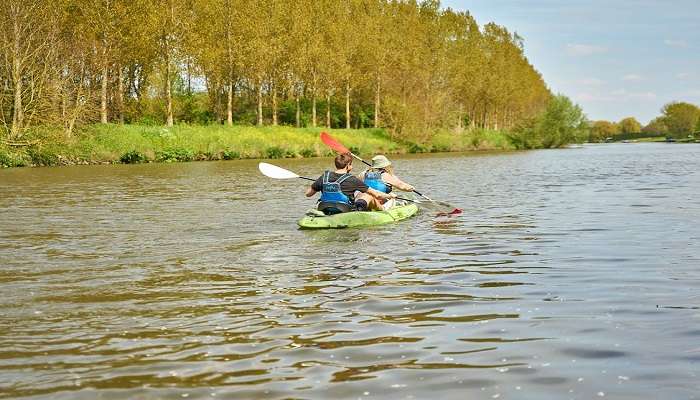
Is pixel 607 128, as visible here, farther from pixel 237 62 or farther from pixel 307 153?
pixel 237 62

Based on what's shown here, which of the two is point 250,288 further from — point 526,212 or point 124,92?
point 124,92

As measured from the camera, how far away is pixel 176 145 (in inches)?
1667

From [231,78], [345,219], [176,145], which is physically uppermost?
[231,78]

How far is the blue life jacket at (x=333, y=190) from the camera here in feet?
42.5

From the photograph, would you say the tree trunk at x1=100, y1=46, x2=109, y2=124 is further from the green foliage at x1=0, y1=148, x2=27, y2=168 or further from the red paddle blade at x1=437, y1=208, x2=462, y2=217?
the red paddle blade at x1=437, y1=208, x2=462, y2=217

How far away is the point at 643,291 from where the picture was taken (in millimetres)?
7691

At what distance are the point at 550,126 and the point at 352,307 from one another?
247 feet

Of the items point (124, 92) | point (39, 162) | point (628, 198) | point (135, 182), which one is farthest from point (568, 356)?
point (124, 92)

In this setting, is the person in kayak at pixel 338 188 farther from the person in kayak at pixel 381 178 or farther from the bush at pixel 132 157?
the bush at pixel 132 157

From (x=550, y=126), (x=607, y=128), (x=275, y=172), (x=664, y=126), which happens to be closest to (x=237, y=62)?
(x=275, y=172)

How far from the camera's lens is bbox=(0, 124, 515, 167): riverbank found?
35.4 meters

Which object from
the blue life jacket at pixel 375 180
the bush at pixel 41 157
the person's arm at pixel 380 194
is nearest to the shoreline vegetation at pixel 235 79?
the bush at pixel 41 157

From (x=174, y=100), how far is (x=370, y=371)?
53.1m

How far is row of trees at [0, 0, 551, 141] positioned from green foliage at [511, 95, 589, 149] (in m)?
5.50
